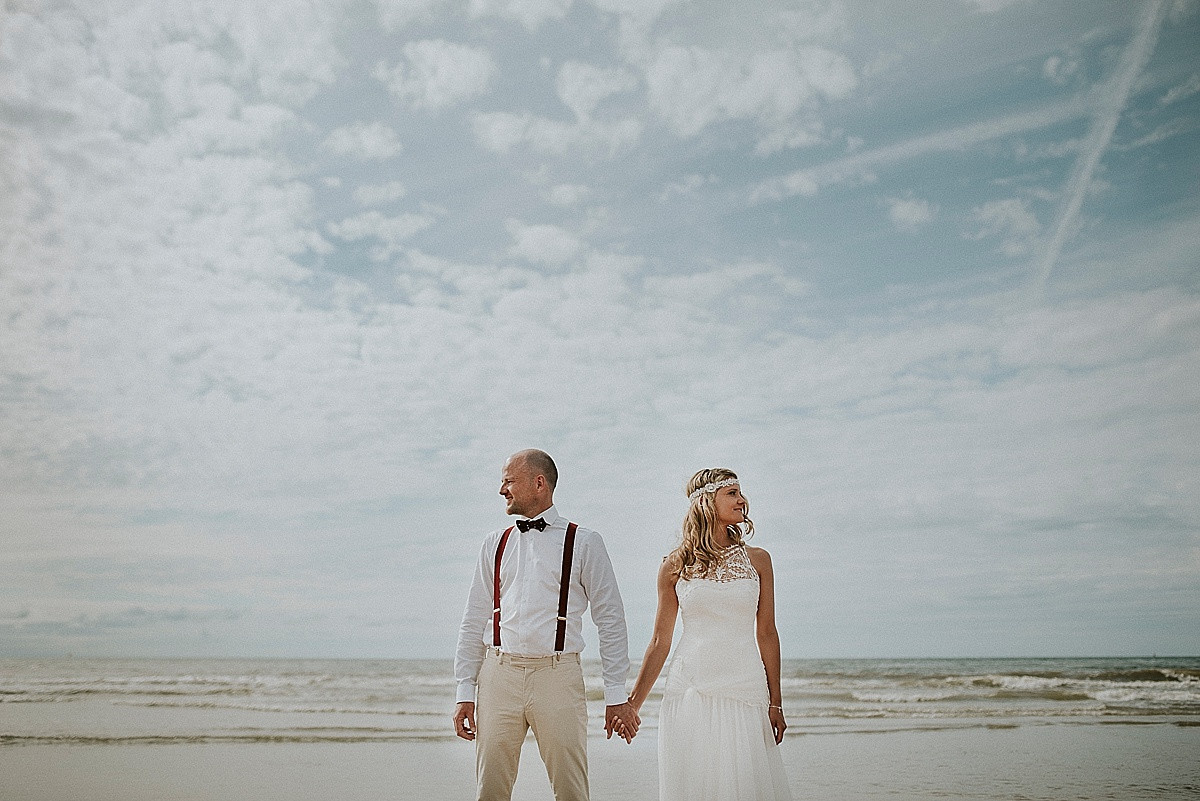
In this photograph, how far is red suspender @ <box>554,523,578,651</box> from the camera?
12.3 feet

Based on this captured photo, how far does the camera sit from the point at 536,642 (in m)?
3.74

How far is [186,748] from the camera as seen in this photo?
9.38 meters

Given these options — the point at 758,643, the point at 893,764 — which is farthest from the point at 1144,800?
the point at 758,643

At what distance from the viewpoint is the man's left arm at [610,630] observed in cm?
380

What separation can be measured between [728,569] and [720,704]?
1.96ft

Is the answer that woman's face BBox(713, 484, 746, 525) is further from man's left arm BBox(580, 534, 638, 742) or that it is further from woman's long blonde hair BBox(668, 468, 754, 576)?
man's left arm BBox(580, 534, 638, 742)

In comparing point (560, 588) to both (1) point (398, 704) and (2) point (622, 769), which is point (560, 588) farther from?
(1) point (398, 704)

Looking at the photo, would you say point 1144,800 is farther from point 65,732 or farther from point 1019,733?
point 65,732

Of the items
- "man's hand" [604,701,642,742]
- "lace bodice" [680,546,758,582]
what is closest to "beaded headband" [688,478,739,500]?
"lace bodice" [680,546,758,582]

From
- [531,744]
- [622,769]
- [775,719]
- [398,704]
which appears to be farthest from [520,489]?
[398,704]

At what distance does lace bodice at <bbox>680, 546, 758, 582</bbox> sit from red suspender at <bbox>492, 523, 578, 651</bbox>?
0.60 m

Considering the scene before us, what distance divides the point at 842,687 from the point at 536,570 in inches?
578

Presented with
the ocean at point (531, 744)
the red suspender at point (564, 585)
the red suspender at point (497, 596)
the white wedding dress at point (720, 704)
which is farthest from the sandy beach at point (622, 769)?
the red suspender at point (564, 585)

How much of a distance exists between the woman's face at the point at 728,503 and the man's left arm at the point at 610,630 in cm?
58
